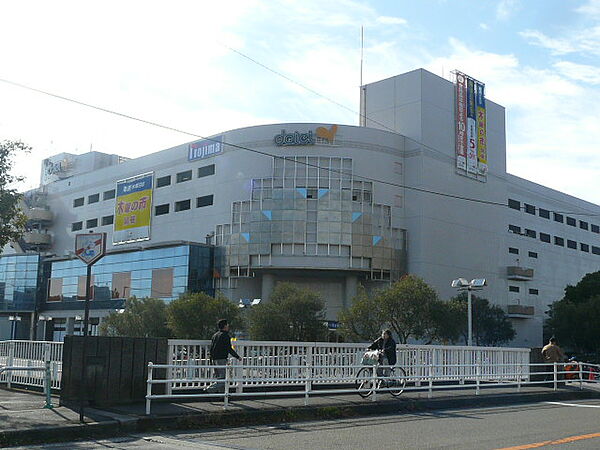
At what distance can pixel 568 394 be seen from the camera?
20156 millimetres

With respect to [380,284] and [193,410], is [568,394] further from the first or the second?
[380,284]

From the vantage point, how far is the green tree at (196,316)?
1811 inches

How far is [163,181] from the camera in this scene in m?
72.5

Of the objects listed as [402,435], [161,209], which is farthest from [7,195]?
[161,209]

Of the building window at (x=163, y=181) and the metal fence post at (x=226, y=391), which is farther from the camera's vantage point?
the building window at (x=163, y=181)

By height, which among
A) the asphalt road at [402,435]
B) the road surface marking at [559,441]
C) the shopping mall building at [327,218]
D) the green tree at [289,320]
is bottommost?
the asphalt road at [402,435]

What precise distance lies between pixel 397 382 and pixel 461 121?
55.5 metres

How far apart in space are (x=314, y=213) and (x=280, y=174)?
484 centimetres

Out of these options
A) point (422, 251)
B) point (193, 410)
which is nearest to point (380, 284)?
point (422, 251)

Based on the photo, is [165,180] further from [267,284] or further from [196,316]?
[196,316]

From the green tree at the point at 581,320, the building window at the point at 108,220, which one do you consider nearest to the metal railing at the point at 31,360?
the green tree at the point at 581,320

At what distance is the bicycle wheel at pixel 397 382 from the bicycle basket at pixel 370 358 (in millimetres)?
455

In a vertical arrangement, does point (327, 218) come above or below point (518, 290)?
above

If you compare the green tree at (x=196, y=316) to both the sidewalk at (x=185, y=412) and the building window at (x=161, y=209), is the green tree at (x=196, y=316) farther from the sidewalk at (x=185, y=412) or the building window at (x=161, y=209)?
the sidewalk at (x=185, y=412)
